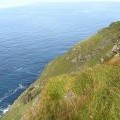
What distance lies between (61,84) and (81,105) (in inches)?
105

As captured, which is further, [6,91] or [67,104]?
[6,91]

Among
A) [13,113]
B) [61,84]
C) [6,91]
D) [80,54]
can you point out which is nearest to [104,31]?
[80,54]

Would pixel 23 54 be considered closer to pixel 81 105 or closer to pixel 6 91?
pixel 6 91

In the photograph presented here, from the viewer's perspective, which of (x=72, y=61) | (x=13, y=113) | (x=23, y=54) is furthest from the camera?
(x=23, y=54)

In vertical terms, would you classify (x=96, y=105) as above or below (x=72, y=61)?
above

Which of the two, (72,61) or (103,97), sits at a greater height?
(103,97)

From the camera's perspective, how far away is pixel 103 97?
19266 millimetres

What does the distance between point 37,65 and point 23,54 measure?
100 ft

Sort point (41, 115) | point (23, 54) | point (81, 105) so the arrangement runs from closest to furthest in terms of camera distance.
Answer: point (81, 105)
point (41, 115)
point (23, 54)

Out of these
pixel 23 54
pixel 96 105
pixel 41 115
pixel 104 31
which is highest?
pixel 96 105

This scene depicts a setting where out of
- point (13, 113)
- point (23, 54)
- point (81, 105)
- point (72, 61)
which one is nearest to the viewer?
point (81, 105)

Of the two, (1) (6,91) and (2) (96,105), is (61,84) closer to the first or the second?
(2) (96,105)

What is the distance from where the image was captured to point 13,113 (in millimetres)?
73375

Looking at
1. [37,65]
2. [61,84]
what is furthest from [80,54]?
[61,84]
